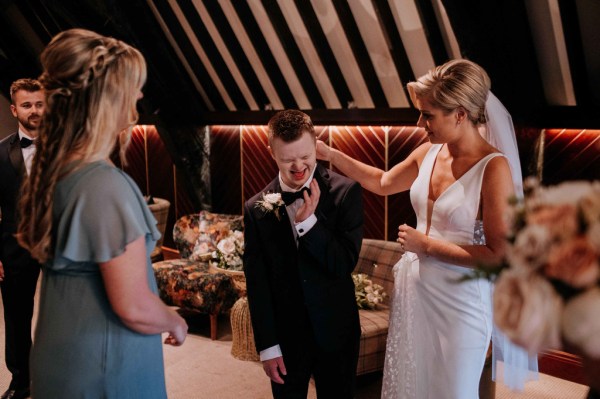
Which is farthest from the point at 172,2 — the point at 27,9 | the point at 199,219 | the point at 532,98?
the point at 532,98

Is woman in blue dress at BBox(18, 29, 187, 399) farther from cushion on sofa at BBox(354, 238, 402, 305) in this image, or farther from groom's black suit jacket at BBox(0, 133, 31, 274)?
cushion on sofa at BBox(354, 238, 402, 305)

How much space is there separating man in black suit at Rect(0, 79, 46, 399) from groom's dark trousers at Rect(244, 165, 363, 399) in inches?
72.3

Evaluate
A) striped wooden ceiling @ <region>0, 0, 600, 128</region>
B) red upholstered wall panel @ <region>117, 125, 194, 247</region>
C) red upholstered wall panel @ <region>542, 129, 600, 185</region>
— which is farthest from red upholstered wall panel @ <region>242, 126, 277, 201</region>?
red upholstered wall panel @ <region>542, 129, 600, 185</region>

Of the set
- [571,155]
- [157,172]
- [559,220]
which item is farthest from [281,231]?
[157,172]

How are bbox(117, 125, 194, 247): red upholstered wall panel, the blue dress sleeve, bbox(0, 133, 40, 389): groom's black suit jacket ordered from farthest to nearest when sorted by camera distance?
bbox(117, 125, 194, 247): red upholstered wall panel, bbox(0, 133, 40, 389): groom's black suit jacket, the blue dress sleeve

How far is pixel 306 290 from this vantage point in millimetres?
1955

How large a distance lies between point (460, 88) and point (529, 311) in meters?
1.39

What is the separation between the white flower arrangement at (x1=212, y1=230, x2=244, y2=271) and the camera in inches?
182

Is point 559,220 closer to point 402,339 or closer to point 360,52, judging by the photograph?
point 402,339

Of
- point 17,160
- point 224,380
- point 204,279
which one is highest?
point 17,160

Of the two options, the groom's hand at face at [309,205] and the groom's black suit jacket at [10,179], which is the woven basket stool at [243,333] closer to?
the groom's black suit jacket at [10,179]

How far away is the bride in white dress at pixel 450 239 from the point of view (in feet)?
6.43

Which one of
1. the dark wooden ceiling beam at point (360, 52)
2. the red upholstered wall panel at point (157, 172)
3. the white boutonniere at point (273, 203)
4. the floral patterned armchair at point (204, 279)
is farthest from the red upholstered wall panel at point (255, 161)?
the white boutonniere at point (273, 203)

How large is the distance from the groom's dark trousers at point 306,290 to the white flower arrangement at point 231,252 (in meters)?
2.61
